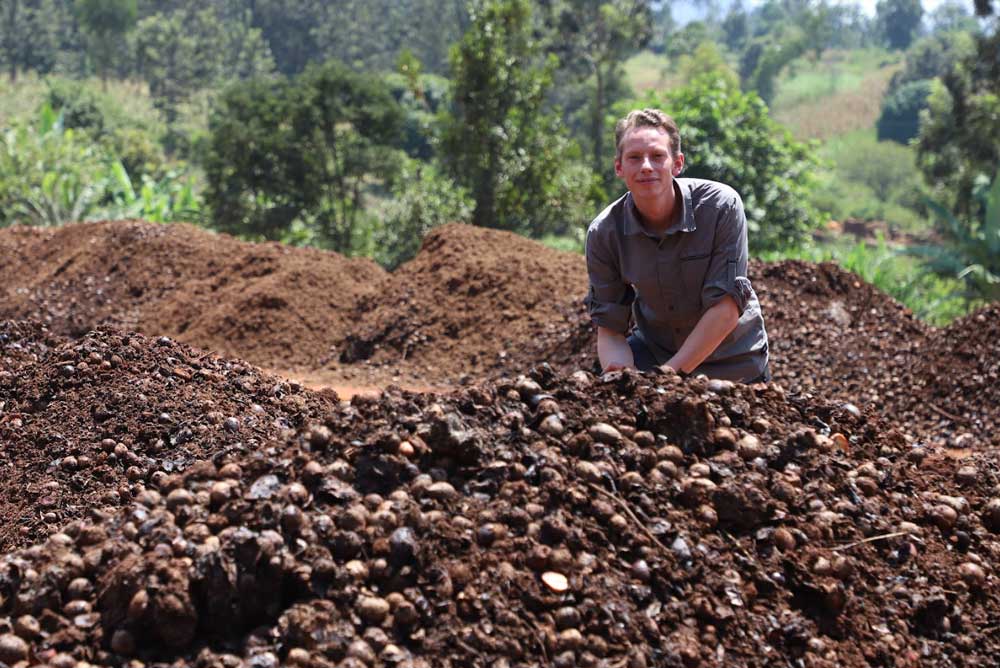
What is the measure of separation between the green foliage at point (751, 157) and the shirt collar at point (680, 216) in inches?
403

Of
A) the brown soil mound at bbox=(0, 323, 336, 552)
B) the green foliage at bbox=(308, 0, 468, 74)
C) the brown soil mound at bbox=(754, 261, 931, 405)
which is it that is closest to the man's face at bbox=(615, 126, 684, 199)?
the brown soil mound at bbox=(0, 323, 336, 552)

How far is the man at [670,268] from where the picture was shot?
352 cm

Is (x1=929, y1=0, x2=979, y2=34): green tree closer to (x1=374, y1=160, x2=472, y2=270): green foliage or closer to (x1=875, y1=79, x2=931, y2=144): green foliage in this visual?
(x1=875, y1=79, x2=931, y2=144): green foliage

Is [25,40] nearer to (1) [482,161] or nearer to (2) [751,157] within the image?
(1) [482,161]

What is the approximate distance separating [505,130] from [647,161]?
39.2ft

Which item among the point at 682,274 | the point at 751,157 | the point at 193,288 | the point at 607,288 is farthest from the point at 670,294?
the point at 751,157

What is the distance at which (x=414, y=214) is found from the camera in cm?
1588

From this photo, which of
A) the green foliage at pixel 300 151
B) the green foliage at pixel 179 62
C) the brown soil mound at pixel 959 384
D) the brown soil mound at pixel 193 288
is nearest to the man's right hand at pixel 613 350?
the brown soil mound at pixel 959 384

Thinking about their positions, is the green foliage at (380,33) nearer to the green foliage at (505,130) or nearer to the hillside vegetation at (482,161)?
the hillside vegetation at (482,161)

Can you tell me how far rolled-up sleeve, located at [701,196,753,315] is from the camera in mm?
3557

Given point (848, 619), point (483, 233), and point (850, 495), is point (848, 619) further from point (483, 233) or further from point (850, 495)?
point (483, 233)

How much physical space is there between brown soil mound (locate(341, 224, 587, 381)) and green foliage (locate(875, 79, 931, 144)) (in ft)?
160

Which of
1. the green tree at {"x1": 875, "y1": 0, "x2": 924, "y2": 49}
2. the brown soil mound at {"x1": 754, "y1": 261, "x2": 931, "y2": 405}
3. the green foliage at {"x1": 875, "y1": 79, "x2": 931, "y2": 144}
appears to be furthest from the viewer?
the green tree at {"x1": 875, "y1": 0, "x2": 924, "y2": 49}

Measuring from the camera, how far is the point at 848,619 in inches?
98.7
